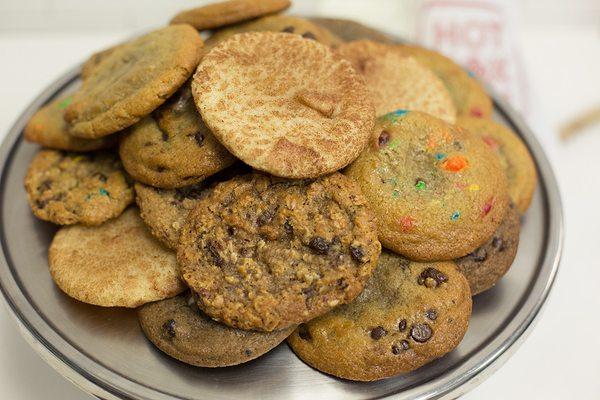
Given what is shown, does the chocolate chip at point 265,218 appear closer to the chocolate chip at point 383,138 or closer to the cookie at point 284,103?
the cookie at point 284,103

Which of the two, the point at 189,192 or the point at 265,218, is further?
the point at 189,192

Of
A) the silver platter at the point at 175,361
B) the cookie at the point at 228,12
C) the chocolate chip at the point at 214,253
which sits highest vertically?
the cookie at the point at 228,12

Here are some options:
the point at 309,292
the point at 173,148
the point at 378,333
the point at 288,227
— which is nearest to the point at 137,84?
the point at 173,148

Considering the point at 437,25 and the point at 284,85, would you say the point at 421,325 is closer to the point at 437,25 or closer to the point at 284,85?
the point at 284,85

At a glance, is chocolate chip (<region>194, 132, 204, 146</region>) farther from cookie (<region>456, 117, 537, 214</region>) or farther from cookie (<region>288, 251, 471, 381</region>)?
cookie (<region>456, 117, 537, 214</region>)

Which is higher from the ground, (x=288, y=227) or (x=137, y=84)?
(x=137, y=84)

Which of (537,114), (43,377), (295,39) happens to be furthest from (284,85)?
(537,114)

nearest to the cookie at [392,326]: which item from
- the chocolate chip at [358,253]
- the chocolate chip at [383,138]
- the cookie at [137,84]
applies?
the chocolate chip at [358,253]

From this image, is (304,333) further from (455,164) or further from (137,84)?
(137,84)
